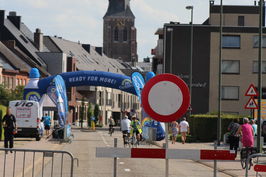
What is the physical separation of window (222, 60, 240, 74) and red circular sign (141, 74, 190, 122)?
6545 cm

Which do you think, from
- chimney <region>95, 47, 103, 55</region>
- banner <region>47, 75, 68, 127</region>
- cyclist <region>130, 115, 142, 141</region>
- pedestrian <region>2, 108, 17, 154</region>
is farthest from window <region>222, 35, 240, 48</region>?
chimney <region>95, 47, 103, 55</region>

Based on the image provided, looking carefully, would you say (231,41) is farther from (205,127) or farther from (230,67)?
(205,127)

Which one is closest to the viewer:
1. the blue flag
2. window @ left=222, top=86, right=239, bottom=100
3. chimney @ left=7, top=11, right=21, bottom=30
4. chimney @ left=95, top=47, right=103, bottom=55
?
the blue flag

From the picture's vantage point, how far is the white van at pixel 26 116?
134 ft

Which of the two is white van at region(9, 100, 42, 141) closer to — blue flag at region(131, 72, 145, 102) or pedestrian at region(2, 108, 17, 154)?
blue flag at region(131, 72, 145, 102)

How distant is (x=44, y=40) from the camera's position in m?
120

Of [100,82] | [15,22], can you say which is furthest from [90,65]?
[100,82]

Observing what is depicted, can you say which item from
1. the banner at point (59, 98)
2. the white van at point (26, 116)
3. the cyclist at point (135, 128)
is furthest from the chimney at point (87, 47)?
the cyclist at point (135, 128)

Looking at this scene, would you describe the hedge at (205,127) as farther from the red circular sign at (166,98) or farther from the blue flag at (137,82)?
the red circular sign at (166,98)

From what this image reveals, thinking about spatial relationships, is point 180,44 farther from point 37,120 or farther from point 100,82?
point 37,120

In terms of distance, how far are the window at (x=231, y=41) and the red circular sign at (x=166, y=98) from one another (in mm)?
65008

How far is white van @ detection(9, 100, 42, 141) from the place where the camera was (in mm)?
40938

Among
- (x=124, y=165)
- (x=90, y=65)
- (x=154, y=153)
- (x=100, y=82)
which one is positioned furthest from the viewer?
(x=90, y=65)

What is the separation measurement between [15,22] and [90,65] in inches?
1152
